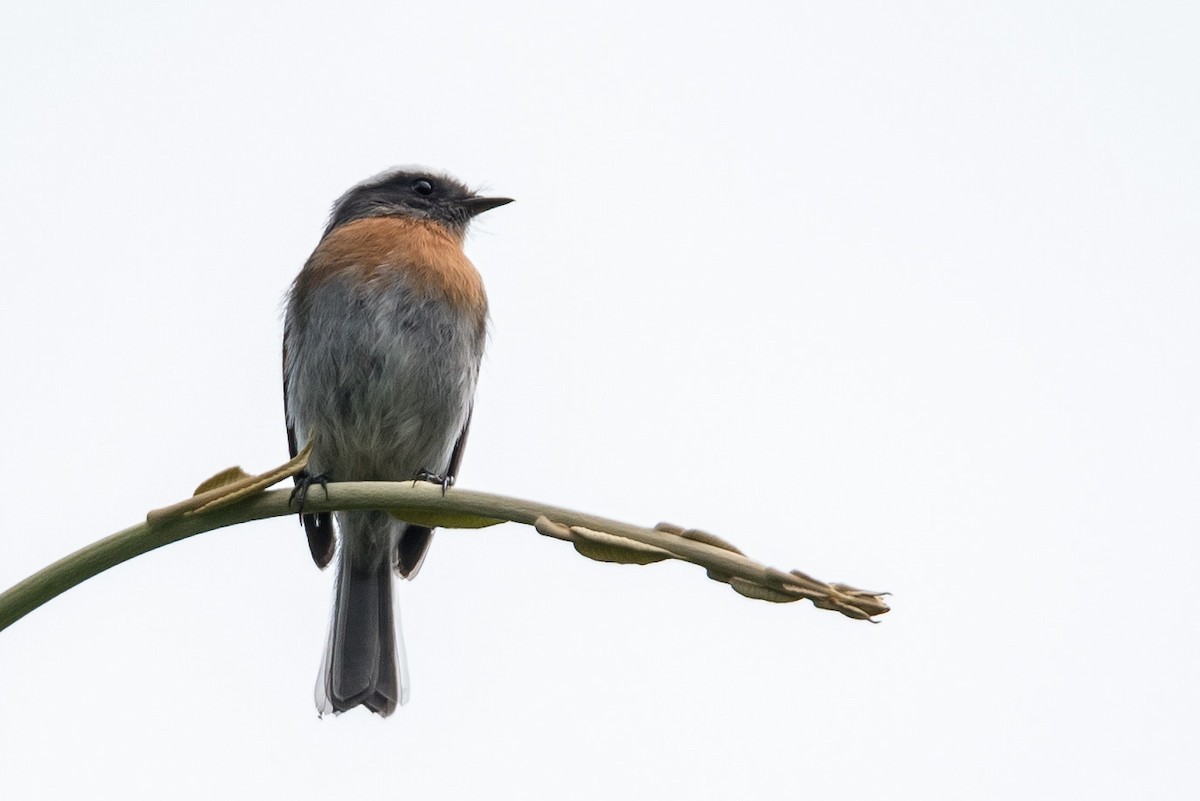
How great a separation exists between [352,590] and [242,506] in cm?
465

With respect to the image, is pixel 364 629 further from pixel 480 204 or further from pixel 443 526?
pixel 443 526

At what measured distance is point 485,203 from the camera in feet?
23.7

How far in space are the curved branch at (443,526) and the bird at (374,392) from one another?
3.62 meters

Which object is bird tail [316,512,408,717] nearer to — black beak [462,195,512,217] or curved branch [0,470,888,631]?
black beak [462,195,512,217]

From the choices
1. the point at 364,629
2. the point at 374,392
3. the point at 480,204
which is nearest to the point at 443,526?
the point at 374,392

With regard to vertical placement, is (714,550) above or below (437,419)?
below

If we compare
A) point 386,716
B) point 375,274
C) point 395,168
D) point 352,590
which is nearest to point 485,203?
point 395,168

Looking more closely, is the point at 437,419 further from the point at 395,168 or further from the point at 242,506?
the point at 242,506

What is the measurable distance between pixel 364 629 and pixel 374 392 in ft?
3.42

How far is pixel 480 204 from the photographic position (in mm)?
7242

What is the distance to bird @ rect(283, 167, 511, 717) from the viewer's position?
19.5 feet

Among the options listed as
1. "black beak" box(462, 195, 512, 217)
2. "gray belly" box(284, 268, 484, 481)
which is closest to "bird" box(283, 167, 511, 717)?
"gray belly" box(284, 268, 484, 481)

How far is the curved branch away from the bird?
11.9ft

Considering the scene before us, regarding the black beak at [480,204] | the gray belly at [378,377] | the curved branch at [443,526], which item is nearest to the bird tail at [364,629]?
the gray belly at [378,377]
